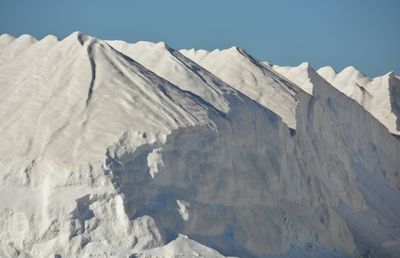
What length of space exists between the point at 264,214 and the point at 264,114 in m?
5.84

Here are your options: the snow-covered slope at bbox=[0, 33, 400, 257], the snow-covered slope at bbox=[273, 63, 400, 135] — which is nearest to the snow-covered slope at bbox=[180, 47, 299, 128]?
the snow-covered slope at bbox=[0, 33, 400, 257]

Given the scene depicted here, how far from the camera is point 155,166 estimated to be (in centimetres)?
2844

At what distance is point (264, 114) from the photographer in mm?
37188

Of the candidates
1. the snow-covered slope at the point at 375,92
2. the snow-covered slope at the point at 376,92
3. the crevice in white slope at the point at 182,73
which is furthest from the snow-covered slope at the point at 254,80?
the snow-covered slope at the point at 376,92

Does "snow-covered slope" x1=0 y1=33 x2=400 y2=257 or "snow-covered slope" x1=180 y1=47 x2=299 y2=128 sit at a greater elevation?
"snow-covered slope" x1=180 y1=47 x2=299 y2=128

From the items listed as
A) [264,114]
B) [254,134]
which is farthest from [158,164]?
[264,114]

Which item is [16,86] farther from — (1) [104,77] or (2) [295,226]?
(2) [295,226]

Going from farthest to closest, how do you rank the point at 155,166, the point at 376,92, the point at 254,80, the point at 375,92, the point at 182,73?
the point at 375,92
the point at 376,92
the point at 254,80
the point at 182,73
the point at 155,166

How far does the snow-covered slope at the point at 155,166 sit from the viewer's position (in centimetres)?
2645

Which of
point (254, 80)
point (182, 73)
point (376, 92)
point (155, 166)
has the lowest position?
point (155, 166)

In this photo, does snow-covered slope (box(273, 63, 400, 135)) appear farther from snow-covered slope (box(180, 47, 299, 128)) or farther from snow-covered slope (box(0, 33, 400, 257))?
snow-covered slope (box(0, 33, 400, 257))

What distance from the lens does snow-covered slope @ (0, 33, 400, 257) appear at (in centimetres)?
2645

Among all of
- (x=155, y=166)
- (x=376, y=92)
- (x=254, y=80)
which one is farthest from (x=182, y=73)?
(x=376, y=92)

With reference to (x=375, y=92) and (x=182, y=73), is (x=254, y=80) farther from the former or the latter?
(x=375, y=92)
